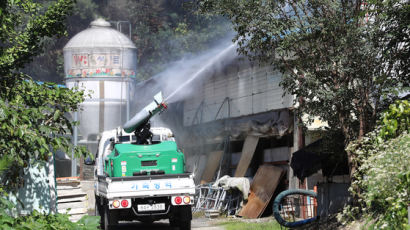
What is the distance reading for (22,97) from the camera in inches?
424

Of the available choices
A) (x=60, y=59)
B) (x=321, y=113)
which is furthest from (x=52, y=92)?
(x=60, y=59)

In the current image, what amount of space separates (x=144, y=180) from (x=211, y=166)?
10.6m

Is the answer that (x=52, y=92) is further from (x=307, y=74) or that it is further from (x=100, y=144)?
(x=100, y=144)

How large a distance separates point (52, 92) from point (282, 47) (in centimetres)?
468

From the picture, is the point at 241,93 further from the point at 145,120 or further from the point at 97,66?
the point at 97,66

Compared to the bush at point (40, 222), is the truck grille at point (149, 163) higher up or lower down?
higher up

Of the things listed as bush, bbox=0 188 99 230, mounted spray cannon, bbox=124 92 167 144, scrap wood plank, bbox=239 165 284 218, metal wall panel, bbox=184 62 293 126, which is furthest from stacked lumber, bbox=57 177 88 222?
bush, bbox=0 188 99 230

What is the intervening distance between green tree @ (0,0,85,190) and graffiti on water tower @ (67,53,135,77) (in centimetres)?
2390

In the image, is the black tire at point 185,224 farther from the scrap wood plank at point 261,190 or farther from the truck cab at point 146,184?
the scrap wood plank at point 261,190

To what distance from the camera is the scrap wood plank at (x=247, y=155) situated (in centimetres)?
2331

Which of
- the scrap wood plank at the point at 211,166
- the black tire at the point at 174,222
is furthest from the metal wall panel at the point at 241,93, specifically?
the black tire at the point at 174,222

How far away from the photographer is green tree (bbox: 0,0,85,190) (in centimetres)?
938

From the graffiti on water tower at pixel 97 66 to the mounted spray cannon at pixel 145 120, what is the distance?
20.9 metres

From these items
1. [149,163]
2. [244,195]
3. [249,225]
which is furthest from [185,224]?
[244,195]
